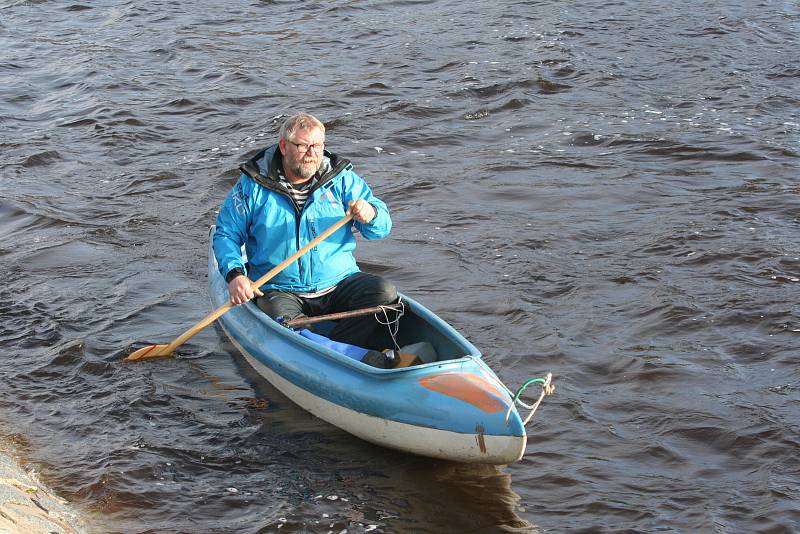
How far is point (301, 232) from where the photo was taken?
6.12 m

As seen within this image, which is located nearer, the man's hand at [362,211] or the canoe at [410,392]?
the canoe at [410,392]

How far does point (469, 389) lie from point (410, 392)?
31 cm

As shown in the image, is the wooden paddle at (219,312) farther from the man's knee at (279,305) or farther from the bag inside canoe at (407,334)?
the bag inside canoe at (407,334)

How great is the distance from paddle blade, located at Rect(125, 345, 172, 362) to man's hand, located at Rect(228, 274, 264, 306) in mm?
1048

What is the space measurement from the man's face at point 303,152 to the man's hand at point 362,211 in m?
0.32

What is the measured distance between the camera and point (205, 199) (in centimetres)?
980

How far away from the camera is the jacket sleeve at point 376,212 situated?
6.04 metres

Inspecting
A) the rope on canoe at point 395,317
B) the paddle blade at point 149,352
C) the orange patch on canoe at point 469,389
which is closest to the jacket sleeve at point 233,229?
the rope on canoe at point 395,317

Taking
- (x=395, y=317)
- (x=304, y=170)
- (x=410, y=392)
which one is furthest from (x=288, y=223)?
(x=410, y=392)

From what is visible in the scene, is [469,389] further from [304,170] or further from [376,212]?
[304,170]

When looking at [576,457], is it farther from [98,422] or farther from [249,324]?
[98,422]

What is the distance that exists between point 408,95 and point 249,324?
640cm

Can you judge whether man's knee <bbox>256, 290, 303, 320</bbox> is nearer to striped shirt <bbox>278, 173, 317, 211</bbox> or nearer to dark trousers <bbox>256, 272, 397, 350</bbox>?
dark trousers <bbox>256, 272, 397, 350</bbox>

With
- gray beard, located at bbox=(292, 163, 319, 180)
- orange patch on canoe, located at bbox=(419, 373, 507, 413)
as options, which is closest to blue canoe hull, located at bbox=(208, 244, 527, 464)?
orange patch on canoe, located at bbox=(419, 373, 507, 413)
